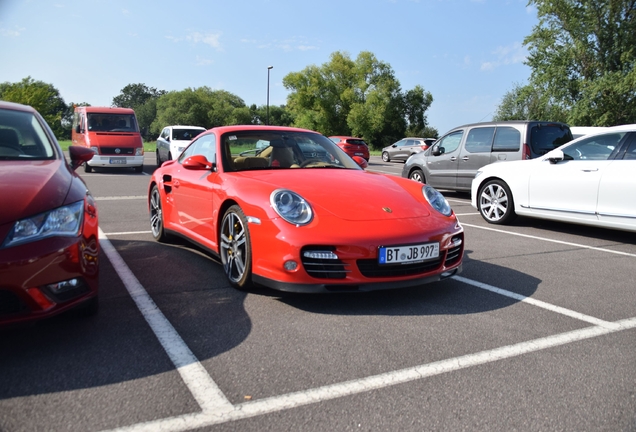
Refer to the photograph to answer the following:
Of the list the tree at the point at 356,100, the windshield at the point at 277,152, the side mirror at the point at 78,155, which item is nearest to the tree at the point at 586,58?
the tree at the point at 356,100

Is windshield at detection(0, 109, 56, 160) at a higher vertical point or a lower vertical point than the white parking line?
higher

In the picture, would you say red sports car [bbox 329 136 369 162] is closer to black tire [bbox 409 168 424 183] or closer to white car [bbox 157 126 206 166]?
→ white car [bbox 157 126 206 166]

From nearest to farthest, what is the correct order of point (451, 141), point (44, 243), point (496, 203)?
point (44, 243) < point (496, 203) < point (451, 141)

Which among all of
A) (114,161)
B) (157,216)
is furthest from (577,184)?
(114,161)

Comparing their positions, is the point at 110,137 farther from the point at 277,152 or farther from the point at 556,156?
the point at 556,156

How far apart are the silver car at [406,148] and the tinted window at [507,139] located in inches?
733

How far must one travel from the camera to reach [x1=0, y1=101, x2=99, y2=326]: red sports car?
268 centimetres

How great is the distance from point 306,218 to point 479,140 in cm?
811

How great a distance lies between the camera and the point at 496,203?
816cm

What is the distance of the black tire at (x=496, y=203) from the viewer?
7.96 m

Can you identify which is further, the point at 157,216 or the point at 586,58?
the point at 586,58

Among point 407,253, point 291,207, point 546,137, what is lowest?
point 407,253

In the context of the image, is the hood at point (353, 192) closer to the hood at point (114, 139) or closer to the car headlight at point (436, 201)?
the car headlight at point (436, 201)

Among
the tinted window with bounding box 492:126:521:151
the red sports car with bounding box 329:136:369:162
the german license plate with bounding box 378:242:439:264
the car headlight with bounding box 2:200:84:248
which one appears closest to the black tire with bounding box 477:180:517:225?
the tinted window with bounding box 492:126:521:151
